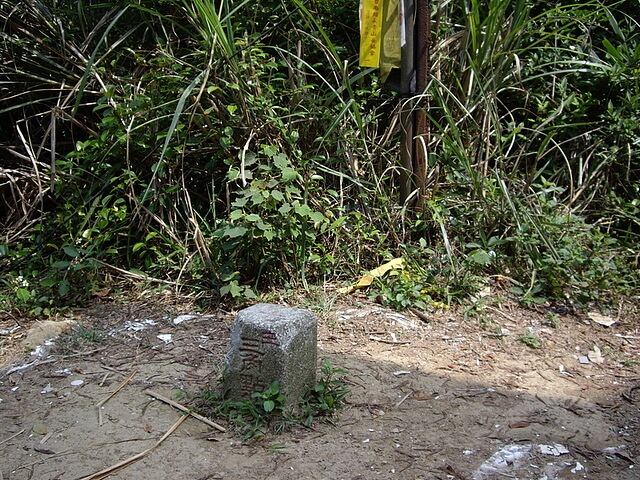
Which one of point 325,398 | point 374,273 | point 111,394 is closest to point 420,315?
point 374,273

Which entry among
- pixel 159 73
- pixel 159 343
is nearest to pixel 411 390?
pixel 159 343

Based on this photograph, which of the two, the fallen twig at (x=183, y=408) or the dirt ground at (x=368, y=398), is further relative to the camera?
the fallen twig at (x=183, y=408)

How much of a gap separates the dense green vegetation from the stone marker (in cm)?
88

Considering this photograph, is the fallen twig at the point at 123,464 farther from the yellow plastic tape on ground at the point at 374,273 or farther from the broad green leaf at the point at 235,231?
the yellow plastic tape on ground at the point at 374,273

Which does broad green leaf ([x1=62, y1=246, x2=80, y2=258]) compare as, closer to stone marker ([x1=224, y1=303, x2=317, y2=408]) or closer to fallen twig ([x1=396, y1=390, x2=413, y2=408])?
stone marker ([x1=224, y1=303, x2=317, y2=408])

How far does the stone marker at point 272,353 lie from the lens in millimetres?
2533

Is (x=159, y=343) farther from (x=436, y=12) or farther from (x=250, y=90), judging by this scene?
(x=436, y=12)

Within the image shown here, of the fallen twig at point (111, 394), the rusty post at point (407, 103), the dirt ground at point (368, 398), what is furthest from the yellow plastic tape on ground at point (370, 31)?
the fallen twig at point (111, 394)

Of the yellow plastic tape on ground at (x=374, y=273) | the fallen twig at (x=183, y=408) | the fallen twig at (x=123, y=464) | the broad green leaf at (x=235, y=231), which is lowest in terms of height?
the fallen twig at (x=123, y=464)

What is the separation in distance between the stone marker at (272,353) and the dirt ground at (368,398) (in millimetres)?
183

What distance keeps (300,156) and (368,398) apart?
1.61 m

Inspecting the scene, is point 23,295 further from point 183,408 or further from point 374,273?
point 374,273

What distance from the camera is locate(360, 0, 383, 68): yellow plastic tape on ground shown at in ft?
12.3

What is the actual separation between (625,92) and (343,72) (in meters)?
1.98
